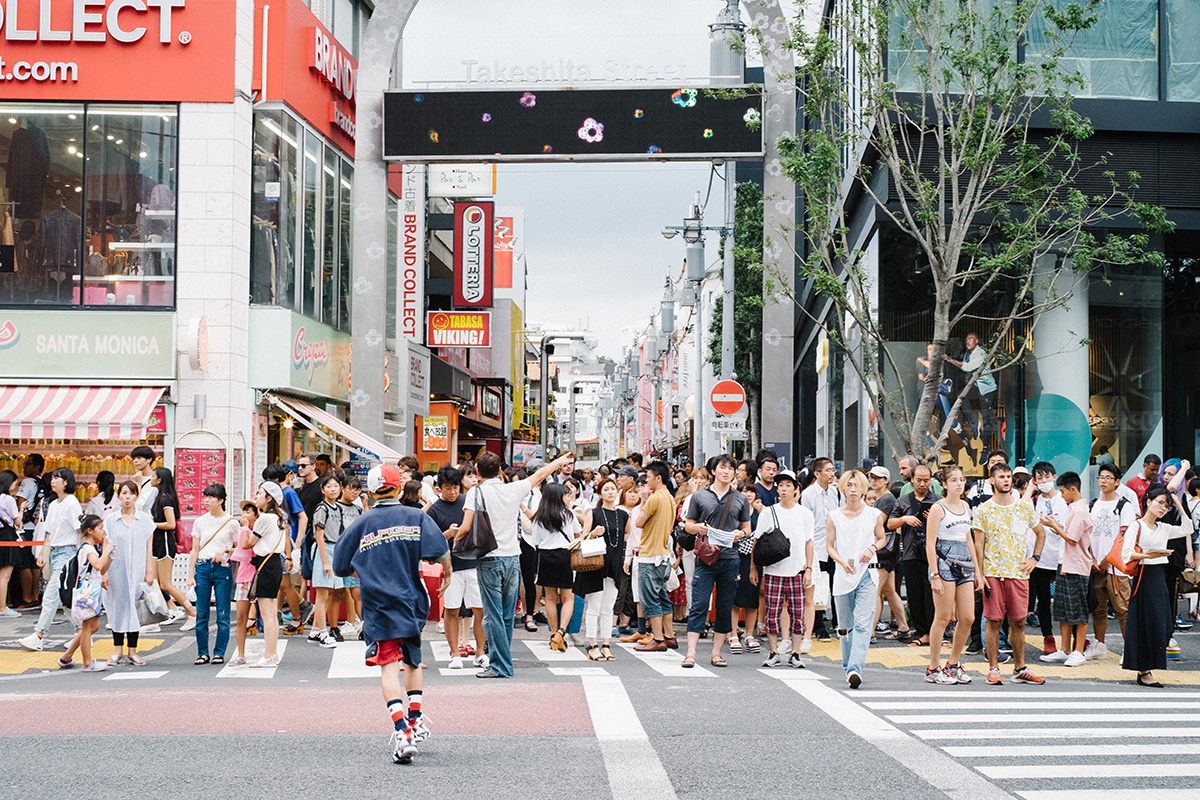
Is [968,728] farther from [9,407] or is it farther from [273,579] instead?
[9,407]

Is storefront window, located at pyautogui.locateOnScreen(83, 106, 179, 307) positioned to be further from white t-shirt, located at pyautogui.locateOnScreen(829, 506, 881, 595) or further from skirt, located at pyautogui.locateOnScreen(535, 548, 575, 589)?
white t-shirt, located at pyautogui.locateOnScreen(829, 506, 881, 595)

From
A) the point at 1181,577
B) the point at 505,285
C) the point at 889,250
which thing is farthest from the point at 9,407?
the point at 505,285

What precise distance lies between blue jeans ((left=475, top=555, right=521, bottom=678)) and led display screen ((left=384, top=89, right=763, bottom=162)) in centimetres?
1217

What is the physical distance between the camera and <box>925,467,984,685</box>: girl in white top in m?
11.1

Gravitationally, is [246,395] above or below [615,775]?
above

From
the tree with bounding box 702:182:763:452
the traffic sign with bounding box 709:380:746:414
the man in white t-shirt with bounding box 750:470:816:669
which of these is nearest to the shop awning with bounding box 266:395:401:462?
the traffic sign with bounding box 709:380:746:414

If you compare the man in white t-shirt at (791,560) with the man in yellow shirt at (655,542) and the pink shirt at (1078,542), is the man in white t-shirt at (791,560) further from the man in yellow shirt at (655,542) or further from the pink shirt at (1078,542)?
the pink shirt at (1078,542)

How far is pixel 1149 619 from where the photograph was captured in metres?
11.3

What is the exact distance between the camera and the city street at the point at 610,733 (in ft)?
23.9

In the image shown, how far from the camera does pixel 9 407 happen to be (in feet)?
63.5

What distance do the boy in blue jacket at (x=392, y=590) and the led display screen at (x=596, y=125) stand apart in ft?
48.1

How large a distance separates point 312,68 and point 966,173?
12.1 metres

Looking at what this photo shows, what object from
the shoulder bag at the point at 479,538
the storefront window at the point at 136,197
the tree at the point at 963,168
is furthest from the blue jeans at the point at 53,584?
the tree at the point at 963,168

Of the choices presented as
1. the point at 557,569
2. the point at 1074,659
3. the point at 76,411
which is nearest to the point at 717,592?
the point at 557,569
